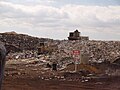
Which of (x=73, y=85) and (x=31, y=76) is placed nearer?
(x=73, y=85)

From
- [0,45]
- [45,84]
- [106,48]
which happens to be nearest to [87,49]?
[106,48]

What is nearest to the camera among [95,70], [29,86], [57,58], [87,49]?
[29,86]

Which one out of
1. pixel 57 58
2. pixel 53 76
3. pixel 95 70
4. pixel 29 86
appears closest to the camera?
pixel 29 86

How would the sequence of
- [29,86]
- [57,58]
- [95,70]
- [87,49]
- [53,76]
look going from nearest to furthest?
[29,86], [53,76], [95,70], [57,58], [87,49]

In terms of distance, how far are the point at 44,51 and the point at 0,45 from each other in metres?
26.0

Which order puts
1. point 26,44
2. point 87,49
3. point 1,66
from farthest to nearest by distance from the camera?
point 26,44 → point 87,49 → point 1,66

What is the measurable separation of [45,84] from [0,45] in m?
11.9

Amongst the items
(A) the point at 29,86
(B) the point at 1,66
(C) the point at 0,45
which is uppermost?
(C) the point at 0,45

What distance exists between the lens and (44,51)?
27.6 metres

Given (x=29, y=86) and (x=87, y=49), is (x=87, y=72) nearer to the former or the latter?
(x=29, y=86)

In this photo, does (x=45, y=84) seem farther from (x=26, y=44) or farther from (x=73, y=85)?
(x=26, y=44)

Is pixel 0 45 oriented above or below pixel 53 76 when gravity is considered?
above

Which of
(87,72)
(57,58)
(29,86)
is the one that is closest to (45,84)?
(29,86)

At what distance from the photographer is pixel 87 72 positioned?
54.6 ft
